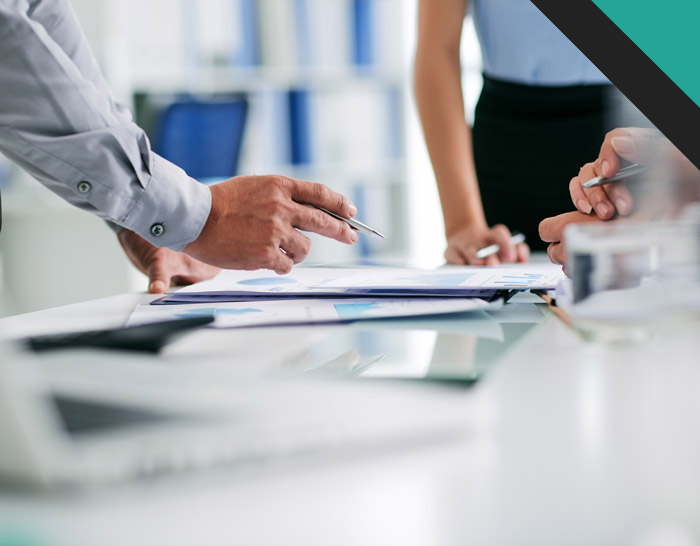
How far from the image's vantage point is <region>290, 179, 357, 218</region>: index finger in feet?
2.59

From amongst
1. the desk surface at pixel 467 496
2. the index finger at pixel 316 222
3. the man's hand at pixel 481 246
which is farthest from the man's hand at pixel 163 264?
the desk surface at pixel 467 496

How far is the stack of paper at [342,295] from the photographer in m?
0.66

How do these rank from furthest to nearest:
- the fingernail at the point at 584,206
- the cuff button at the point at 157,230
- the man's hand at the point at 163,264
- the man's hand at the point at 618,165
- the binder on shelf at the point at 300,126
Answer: the binder on shelf at the point at 300,126, the man's hand at the point at 163,264, the cuff button at the point at 157,230, the fingernail at the point at 584,206, the man's hand at the point at 618,165

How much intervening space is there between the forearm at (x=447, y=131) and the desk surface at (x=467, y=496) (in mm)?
900

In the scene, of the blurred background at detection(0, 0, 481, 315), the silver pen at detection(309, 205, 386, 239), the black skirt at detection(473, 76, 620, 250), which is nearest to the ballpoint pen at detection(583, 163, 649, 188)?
the silver pen at detection(309, 205, 386, 239)

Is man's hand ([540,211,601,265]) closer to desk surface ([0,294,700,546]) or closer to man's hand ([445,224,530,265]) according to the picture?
man's hand ([445,224,530,265])

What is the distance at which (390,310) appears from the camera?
0.67 metres

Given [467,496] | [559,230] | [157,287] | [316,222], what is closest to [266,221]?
[316,222]

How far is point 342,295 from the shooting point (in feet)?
2.49

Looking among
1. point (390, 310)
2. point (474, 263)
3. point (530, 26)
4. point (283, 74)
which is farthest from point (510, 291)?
point (283, 74)

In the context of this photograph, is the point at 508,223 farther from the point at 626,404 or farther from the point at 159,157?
the point at 626,404

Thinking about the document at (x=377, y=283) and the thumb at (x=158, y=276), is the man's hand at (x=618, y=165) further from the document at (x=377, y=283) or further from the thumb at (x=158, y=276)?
the thumb at (x=158, y=276)

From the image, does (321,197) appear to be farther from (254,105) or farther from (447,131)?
(254,105)

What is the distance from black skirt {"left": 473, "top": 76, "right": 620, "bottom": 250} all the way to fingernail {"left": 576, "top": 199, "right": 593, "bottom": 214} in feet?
1.06
